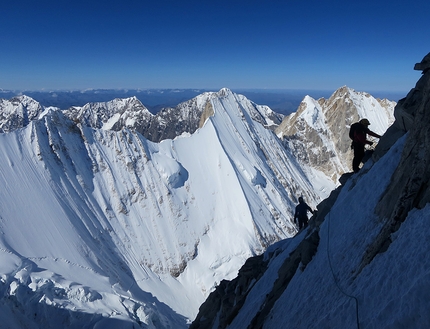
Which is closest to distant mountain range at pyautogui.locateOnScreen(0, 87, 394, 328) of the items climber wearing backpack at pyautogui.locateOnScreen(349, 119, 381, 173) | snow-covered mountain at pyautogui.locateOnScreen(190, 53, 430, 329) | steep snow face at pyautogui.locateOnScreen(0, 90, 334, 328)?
steep snow face at pyautogui.locateOnScreen(0, 90, 334, 328)

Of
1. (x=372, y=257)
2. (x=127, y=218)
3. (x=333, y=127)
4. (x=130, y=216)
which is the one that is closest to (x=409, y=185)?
(x=372, y=257)

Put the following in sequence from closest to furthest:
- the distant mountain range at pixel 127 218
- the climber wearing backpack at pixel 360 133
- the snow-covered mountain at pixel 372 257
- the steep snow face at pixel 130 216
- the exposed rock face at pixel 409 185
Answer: the snow-covered mountain at pixel 372 257 → the exposed rock face at pixel 409 185 → the climber wearing backpack at pixel 360 133 → the distant mountain range at pixel 127 218 → the steep snow face at pixel 130 216

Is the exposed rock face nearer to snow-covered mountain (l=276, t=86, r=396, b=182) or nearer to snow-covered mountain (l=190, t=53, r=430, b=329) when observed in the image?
snow-covered mountain (l=190, t=53, r=430, b=329)

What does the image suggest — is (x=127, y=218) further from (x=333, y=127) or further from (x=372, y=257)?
(x=333, y=127)

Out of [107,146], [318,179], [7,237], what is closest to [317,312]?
[7,237]

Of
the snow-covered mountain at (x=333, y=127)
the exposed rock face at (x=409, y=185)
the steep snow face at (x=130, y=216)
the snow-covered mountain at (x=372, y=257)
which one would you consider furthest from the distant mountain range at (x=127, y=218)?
the exposed rock face at (x=409, y=185)

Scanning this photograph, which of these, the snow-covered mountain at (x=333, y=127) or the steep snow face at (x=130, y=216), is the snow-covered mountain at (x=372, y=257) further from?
the snow-covered mountain at (x=333, y=127)
